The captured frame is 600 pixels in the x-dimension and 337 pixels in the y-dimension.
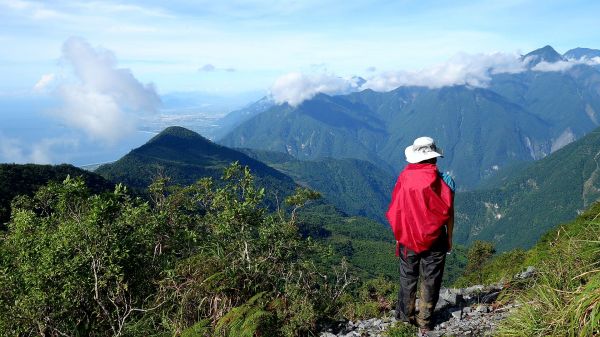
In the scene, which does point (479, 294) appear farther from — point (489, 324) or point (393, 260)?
point (393, 260)

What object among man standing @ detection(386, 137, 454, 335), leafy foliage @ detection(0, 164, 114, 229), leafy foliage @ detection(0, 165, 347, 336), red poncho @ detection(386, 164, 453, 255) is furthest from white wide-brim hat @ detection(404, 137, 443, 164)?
leafy foliage @ detection(0, 164, 114, 229)

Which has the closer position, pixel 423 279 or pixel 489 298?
pixel 423 279

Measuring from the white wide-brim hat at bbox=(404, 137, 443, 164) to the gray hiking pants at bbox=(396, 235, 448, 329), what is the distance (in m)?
1.36

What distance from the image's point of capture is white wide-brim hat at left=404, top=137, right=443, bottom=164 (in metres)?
7.22

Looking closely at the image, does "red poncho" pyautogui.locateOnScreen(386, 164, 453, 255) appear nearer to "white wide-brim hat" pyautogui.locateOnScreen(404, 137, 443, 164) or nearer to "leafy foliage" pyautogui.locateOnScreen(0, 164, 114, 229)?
"white wide-brim hat" pyautogui.locateOnScreen(404, 137, 443, 164)

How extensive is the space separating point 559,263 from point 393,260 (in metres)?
141

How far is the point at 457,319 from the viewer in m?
7.75

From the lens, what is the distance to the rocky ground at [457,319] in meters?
7.12

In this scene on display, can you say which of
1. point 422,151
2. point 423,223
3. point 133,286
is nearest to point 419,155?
point 422,151

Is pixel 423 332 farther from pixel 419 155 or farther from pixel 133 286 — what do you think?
pixel 133 286

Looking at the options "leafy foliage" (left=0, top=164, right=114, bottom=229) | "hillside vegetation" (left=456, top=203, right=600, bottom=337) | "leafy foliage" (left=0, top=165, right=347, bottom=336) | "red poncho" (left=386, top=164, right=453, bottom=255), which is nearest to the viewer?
A: "hillside vegetation" (left=456, top=203, right=600, bottom=337)

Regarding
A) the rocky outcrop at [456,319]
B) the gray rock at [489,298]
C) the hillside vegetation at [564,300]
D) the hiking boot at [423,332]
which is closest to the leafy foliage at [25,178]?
the rocky outcrop at [456,319]

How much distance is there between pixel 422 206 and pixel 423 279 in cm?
139

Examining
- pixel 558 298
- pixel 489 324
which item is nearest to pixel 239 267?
pixel 489 324
